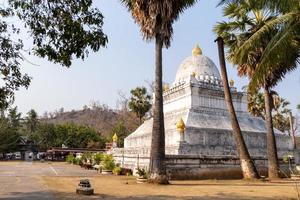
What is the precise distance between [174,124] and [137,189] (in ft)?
49.9

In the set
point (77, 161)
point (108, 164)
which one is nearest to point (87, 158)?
point (77, 161)

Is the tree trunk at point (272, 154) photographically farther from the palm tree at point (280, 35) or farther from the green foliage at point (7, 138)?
the green foliage at point (7, 138)

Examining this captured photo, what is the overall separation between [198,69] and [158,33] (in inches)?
701

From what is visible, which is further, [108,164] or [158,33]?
[108,164]

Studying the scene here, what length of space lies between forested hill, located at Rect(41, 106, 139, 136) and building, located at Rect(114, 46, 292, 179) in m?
27.0

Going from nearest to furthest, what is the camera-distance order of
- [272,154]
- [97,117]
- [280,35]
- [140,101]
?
[280,35] < [272,154] < [140,101] < [97,117]

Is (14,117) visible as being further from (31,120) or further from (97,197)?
(97,197)

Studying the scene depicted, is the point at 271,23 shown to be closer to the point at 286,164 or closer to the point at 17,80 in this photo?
the point at 17,80

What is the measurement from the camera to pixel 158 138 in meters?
18.0

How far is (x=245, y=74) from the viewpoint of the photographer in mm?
24031

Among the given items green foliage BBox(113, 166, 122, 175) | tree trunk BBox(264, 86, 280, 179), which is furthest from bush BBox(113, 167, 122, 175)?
tree trunk BBox(264, 86, 280, 179)

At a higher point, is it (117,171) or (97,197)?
(117,171)

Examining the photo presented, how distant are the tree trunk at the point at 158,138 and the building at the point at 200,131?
168 inches

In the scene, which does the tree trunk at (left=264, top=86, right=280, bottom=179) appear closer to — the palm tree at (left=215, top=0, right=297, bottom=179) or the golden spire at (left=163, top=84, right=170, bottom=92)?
the palm tree at (left=215, top=0, right=297, bottom=179)
